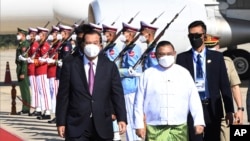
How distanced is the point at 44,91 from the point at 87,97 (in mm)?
8042

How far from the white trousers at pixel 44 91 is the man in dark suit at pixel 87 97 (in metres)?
7.74

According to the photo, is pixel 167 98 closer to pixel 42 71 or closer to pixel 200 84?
pixel 200 84

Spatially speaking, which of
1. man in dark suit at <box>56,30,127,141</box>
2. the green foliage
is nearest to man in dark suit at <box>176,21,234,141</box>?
man in dark suit at <box>56,30,127,141</box>

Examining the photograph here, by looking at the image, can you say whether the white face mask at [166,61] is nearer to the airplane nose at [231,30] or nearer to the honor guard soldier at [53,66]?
the honor guard soldier at [53,66]

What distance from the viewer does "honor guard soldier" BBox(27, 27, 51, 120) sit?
15203 millimetres

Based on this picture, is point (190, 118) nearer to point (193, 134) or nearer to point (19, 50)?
point (193, 134)

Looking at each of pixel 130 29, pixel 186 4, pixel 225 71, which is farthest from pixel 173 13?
pixel 225 71

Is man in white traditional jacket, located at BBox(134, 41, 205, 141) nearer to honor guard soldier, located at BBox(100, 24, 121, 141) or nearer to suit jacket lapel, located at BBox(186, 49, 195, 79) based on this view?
suit jacket lapel, located at BBox(186, 49, 195, 79)

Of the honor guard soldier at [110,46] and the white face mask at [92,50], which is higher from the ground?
the honor guard soldier at [110,46]

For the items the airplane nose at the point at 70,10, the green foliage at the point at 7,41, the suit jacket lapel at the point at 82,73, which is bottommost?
the suit jacket lapel at the point at 82,73

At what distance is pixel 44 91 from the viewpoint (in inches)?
604

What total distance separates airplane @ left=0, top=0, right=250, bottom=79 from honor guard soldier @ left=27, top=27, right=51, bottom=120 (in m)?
1.81

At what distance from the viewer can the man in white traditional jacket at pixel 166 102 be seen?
727 cm

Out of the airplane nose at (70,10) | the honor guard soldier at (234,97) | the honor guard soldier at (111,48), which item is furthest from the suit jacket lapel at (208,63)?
the airplane nose at (70,10)
